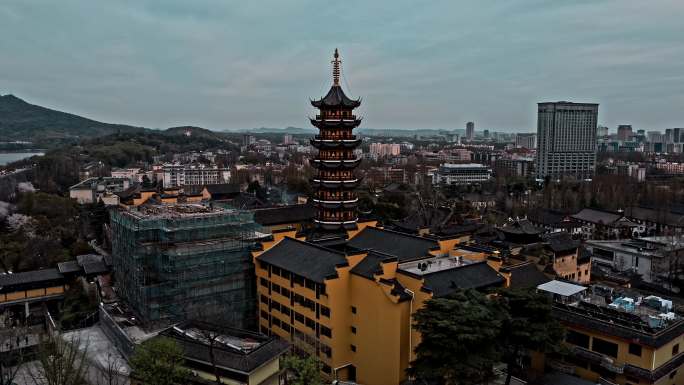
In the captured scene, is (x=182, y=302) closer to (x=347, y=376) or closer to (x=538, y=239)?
(x=347, y=376)

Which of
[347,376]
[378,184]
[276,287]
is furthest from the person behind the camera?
[378,184]

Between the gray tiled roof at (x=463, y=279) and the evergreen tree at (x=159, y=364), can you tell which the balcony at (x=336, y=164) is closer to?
the gray tiled roof at (x=463, y=279)

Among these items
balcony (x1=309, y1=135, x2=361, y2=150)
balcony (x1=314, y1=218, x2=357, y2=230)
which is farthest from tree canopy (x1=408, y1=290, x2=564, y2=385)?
balcony (x1=309, y1=135, x2=361, y2=150)

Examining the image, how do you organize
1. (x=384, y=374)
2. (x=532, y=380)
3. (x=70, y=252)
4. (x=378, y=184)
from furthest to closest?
(x=378, y=184) < (x=70, y=252) < (x=384, y=374) < (x=532, y=380)

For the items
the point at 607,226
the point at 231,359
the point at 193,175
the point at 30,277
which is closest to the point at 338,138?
the point at 231,359

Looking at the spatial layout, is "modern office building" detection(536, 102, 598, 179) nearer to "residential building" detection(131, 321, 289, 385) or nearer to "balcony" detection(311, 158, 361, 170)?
"balcony" detection(311, 158, 361, 170)

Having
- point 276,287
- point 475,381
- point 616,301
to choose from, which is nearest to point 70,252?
point 276,287

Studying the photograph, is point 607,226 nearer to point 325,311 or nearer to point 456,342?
point 325,311
